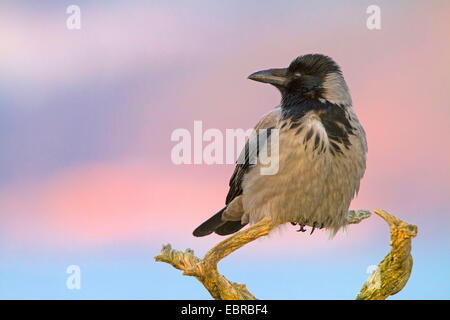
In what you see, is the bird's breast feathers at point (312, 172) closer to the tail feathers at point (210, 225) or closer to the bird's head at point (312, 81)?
the bird's head at point (312, 81)

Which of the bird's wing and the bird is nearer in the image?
the bird

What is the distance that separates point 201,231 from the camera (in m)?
7.55

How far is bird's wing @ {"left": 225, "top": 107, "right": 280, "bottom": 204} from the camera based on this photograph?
6.87 metres

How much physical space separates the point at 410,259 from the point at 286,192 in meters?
1.95

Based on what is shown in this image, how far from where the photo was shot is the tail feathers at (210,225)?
7484mm

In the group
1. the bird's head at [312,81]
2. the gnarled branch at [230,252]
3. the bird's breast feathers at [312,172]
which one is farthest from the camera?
the bird's head at [312,81]

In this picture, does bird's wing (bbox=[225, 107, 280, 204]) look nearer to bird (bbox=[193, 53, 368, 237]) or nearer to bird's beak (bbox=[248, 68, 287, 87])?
bird (bbox=[193, 53, 368, 237])

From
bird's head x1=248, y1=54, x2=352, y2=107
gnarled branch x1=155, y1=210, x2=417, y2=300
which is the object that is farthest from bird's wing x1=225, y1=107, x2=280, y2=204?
gnarled branch x1=155, y1=210, x2=417, y2=300

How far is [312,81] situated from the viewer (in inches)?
266


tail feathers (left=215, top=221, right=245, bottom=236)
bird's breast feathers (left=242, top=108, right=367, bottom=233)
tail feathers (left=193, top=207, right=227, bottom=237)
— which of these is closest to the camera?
bird's breast feathers (left=242, top=108, right=367, bottom=233)

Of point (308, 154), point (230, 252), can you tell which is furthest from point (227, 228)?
point (308, 154)

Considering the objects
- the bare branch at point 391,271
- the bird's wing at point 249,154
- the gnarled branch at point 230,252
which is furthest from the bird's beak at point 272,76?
the bare branch at point 391,271
